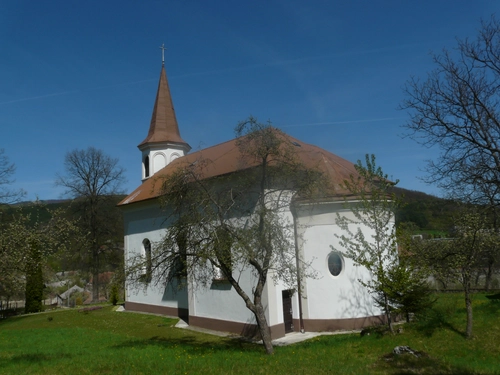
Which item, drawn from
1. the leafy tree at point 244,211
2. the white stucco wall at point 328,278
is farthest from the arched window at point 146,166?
the leafy tree at point 244,211

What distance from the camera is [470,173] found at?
11750 millimetres

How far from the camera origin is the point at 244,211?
1262 cm

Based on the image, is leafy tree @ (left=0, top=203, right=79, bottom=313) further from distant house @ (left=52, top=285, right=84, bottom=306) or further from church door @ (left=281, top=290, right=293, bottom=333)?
distant house @ (left=52, top=285, right=84, bottom=306)

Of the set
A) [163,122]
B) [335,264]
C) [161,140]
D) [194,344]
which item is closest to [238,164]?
[335,264]

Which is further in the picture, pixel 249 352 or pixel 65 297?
pixel 65 297

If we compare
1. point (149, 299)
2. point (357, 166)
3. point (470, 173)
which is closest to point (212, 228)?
point (357, 166)

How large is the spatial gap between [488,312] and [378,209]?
5589 millimetres

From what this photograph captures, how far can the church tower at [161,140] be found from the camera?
28422 millimetres

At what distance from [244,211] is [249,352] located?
13.6 ft

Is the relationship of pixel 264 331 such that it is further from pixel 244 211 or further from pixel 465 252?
pixel 465 252

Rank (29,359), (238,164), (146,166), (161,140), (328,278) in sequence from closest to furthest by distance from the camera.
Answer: (29,359) < (238,164) < (328,278) < (161,140) < (146,166)

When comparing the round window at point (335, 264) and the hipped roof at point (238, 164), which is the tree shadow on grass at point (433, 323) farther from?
the hipped roof at point (238, 164)

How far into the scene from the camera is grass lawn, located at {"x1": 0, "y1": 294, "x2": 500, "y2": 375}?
898 cm

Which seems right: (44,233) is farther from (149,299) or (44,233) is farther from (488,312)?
(488,312)
